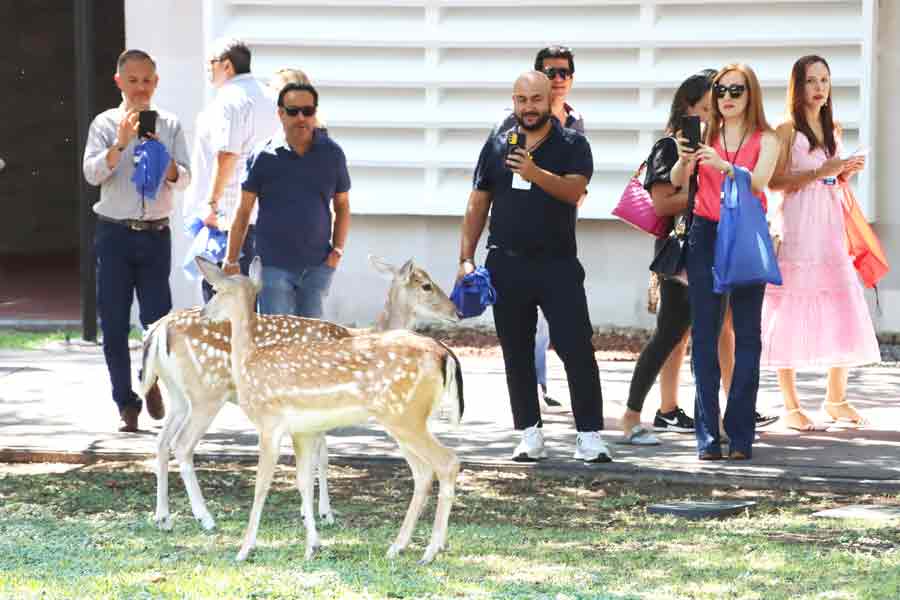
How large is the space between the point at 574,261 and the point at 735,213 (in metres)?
0.84

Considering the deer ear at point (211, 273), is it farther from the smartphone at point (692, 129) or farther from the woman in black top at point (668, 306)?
the woman in black top at point (668, 306)

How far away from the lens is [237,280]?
25.6 feet

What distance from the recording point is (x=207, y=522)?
8180mm

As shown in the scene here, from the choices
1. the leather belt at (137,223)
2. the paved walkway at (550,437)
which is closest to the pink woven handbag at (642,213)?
the paved walkway at (550,437)

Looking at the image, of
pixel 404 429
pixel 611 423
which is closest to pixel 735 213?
pixel 611 423

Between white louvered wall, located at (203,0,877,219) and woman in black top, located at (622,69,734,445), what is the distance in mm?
4217

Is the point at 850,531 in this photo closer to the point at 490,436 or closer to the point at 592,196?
the point at 490,436

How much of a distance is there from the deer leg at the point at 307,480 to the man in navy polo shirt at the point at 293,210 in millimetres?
2068

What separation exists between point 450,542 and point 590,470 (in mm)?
1919

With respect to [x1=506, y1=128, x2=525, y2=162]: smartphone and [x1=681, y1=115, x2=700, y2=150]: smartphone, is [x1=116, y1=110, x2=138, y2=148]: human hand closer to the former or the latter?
[x1=506, y1=128, x2=525, y2=162]: smartphone

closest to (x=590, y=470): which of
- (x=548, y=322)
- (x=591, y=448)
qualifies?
(x=591, y=448)

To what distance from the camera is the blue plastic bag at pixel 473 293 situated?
31.0ft

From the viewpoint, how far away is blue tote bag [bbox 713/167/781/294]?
9430 millimetres

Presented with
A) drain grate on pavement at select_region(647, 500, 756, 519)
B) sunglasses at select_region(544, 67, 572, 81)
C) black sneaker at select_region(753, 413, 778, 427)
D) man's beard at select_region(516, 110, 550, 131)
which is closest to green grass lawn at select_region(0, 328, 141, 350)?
sunglasses at select_region(544, 67, 572, 81)
